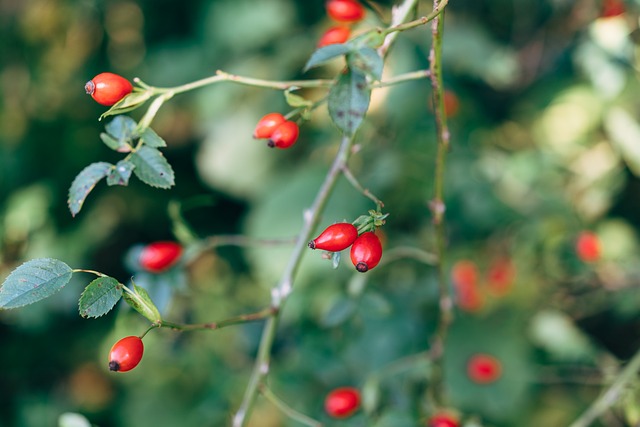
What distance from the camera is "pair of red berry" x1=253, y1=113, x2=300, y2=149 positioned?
731 millimetres

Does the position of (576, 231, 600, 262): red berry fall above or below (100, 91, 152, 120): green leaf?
below

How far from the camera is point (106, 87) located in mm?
695

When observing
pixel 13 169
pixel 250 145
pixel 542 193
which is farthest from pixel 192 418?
pixel 542 193

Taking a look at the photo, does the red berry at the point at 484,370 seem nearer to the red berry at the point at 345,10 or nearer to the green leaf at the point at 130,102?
the red berry at the point at 345,10

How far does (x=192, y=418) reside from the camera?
6.57ft

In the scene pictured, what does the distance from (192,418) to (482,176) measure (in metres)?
1.15

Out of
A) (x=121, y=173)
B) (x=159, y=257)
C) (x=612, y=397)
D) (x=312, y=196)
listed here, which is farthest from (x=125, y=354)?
(x=312, y=196)

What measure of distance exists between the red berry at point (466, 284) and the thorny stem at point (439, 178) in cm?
68

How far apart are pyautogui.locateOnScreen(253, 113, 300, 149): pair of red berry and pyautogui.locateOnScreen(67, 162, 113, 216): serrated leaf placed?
0.19m

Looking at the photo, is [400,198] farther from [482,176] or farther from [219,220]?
[219,220]

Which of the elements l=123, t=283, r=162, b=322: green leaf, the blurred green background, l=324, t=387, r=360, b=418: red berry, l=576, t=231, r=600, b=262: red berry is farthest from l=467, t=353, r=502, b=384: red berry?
l=123, t=283, r=162, b=322: green leaf

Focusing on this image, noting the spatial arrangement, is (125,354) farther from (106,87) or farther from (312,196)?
(312,196)

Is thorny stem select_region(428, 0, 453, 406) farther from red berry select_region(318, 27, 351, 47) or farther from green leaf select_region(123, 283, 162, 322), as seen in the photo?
green leaf select_region(123, 283, 162, 322)

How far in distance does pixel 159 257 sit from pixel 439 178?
45 centimetres
